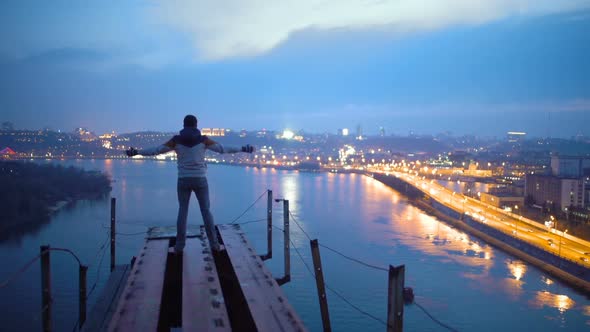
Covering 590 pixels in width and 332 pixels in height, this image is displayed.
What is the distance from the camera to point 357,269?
540cm

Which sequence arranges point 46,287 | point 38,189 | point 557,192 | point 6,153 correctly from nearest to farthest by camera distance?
point 46,287 → point 38,189 → point 557,192 → point 6,153

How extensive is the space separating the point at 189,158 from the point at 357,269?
14.5ft

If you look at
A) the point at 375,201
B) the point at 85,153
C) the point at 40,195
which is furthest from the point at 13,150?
the point at 375,201

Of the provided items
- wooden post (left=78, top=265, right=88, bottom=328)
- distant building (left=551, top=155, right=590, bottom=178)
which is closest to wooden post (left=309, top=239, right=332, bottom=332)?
wooden post (left=78, top=265, right=88, bottom=328)

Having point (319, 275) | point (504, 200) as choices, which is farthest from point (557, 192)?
point (319, 275)

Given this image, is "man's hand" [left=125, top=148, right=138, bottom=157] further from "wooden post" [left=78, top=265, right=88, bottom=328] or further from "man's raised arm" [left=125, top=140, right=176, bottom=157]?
"wooden post" [left=78, top=265, right=88, bottom=328]

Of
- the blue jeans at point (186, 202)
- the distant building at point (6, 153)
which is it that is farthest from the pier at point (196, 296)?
the distant building at point (6, 153)

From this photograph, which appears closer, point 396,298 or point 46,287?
point 396,298

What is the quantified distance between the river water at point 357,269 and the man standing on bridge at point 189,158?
2663mm

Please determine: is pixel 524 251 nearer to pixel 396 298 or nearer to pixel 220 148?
pixel 220 148

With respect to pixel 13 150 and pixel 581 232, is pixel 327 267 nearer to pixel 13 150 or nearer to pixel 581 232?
pixel 581 232

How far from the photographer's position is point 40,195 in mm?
9570

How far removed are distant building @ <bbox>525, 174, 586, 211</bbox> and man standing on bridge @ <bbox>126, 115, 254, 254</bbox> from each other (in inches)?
405

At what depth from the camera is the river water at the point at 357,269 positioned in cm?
421
